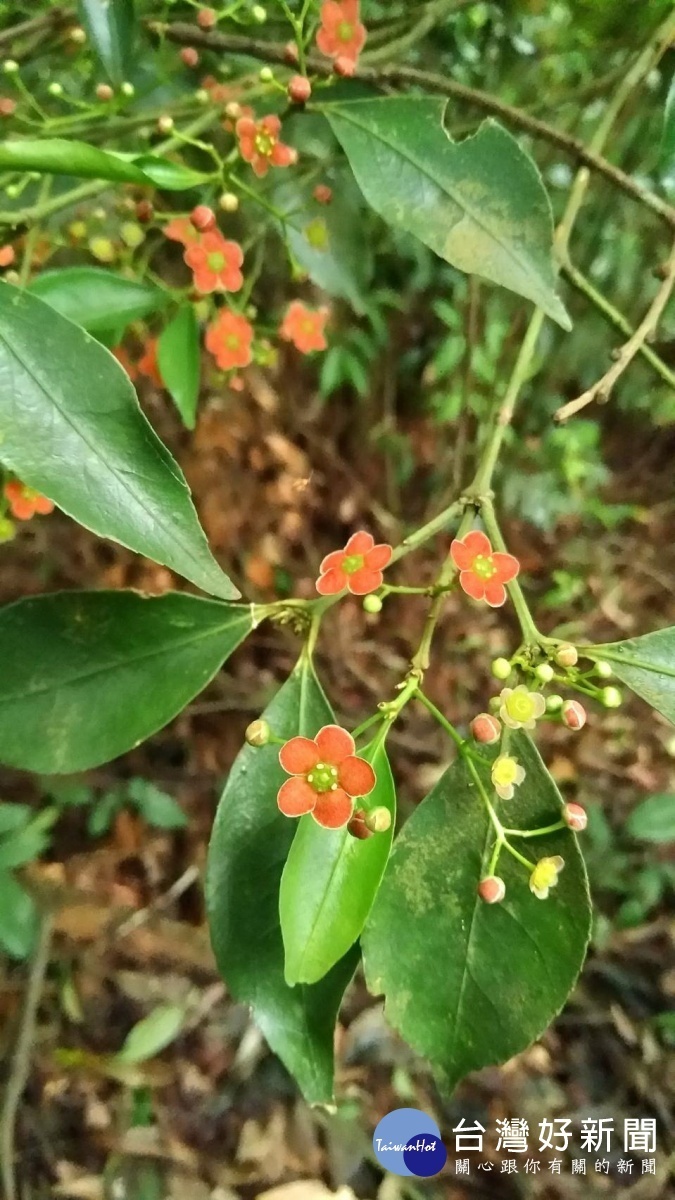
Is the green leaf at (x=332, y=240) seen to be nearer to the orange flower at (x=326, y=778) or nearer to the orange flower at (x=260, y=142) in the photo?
the orange flower at (x=260, y=142)

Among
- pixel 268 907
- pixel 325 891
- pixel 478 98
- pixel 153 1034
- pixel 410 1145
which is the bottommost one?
pixel 153 1034

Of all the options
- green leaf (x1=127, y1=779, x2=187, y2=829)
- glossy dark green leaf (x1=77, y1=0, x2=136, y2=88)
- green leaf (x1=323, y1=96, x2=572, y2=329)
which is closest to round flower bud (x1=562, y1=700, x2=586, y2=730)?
green leaf (x1=323, y1=96, x2=572, y2=329)

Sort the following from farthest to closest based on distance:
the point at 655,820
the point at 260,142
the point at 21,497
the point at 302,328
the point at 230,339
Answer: the point at 655,820 < the point at 302,328 < the point at 230,339 < the point at 21,497 < the point at 260,142

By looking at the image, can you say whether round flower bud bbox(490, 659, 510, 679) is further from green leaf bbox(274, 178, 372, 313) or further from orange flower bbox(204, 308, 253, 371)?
green leaf bbox(274, 178, 372, 313)

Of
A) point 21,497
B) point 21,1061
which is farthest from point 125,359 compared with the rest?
point 21,1061

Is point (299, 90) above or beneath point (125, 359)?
above

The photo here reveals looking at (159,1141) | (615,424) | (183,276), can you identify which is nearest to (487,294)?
(615,424)

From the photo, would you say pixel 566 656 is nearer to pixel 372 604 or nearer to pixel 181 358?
pixel 372 604
